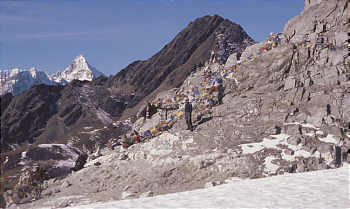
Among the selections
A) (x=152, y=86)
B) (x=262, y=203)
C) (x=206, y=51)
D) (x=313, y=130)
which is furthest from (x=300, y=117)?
(x=152, y=86)

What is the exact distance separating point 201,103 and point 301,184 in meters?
16.9

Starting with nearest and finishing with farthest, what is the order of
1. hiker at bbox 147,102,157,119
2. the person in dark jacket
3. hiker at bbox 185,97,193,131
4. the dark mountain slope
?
hiker at bbox 185,97,193,131 → the person in dark jacket → hiker at bbox 147,102,157,119 → the dark mountain slope

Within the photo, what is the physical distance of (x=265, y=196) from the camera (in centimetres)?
1165

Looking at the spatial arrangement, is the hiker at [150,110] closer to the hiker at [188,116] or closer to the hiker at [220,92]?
the hiker at [220,92]

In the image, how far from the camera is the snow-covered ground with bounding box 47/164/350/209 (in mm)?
10812

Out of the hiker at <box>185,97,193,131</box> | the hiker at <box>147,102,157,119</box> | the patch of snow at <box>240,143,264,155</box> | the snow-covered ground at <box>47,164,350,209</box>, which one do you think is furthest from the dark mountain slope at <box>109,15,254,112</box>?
the snow-covered ground at <box>47,164,350,209</box>

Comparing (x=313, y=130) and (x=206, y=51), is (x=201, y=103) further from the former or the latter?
(x=206, y=51)

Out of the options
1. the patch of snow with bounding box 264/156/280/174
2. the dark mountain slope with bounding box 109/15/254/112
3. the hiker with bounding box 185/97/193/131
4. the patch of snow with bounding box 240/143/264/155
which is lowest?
the patch of snow with bounding box 264/156/280/174

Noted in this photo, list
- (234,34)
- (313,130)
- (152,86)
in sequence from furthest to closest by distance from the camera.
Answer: (152,86), (234,34), (313,130)

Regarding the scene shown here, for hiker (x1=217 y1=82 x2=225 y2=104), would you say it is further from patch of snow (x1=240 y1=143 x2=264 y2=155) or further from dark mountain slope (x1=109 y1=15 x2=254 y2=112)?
dark mountain slope (x1=109 y1=15 x2=254 y2=112)

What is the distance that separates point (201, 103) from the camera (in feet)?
96.4

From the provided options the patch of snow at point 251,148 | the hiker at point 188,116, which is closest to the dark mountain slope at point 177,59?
the hiker at point 188,116

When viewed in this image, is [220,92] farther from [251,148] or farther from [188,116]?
[251,148]

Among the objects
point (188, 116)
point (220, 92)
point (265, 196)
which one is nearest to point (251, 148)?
point (188, 116)
